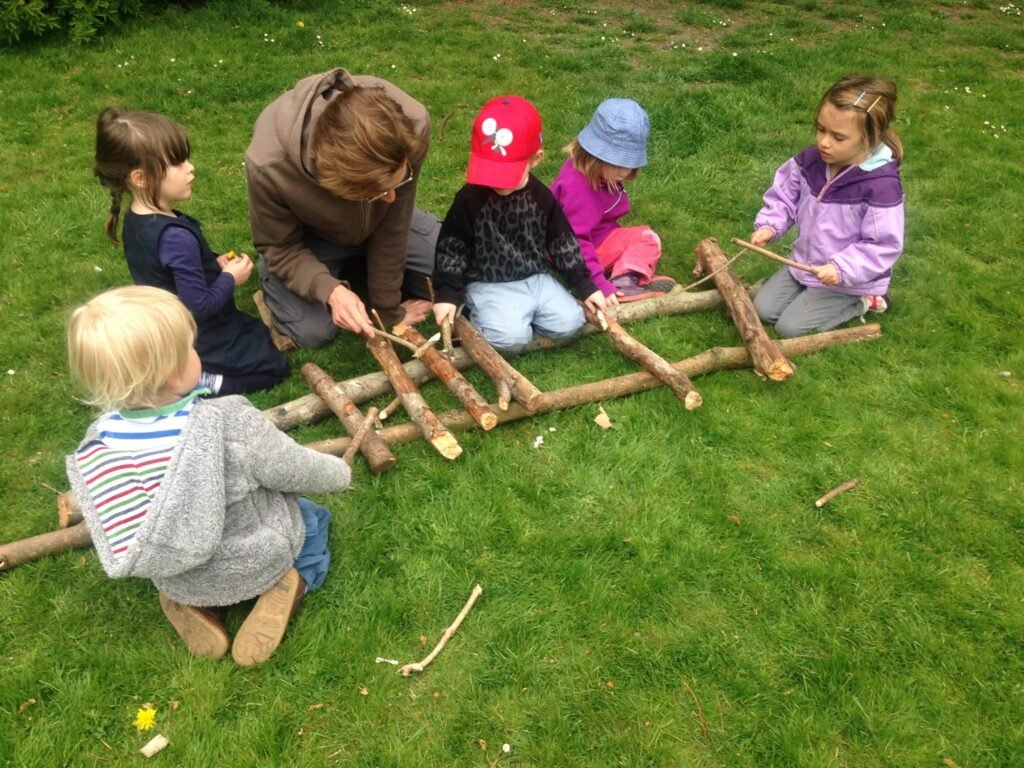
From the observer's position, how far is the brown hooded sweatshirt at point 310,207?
12.0 ft

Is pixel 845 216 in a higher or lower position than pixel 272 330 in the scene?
higher

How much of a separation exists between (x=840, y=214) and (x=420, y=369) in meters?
2.73

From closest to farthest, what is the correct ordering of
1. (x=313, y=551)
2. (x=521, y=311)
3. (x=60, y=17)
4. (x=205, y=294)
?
(x=313, y=551)
(x=205, y=294)
(x=521, y=311)
(x=60, y=17)

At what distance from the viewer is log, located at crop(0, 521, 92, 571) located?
123 inches

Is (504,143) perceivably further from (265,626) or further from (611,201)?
(265,626)

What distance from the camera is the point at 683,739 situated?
2699 mm

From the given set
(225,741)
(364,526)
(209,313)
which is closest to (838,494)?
(364,526)

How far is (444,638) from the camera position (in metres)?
2.98

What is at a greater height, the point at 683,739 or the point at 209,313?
the point at 209,313

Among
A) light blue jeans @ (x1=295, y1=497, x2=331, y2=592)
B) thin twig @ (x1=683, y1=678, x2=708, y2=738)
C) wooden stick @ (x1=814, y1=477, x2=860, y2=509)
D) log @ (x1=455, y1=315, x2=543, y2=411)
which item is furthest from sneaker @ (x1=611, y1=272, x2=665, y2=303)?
thin twig @ (x1=683, y1=678, x2=708, y2=738)

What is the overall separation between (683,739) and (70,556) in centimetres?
263

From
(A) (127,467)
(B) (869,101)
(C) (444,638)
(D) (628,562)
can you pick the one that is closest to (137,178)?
(A) (127,467)

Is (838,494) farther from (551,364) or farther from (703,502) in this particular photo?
(551,364)

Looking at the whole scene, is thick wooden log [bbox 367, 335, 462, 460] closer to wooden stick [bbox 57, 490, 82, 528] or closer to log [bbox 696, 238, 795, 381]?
wooden stick [bbox 57, 490, 82, 528]
